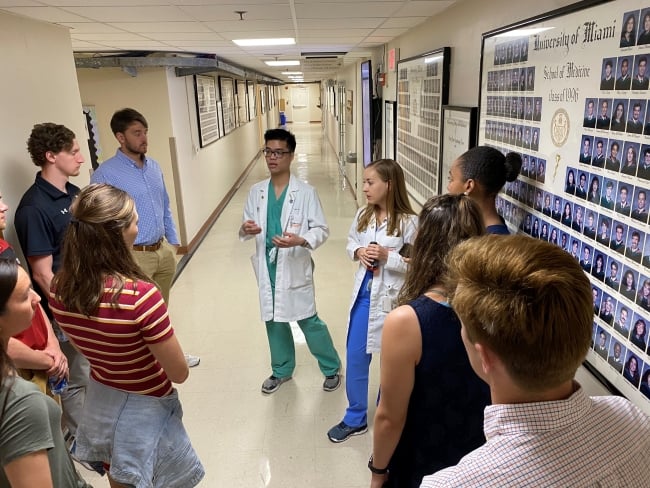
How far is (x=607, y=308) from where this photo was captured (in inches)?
57.3

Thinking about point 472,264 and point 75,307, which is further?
point 75,307

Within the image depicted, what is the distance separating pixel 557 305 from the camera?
0.64m

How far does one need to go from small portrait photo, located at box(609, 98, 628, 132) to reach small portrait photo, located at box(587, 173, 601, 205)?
17 cm

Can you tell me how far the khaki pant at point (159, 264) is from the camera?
2.92 meters

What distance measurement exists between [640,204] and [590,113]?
392 mm

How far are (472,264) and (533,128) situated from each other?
142 cm

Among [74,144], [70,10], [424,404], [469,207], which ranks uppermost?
[70,10]

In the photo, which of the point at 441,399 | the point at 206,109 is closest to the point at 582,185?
the point at 441,399

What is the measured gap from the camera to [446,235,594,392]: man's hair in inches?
25.1

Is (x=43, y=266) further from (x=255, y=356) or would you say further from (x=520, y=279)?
(x=520, y=279)

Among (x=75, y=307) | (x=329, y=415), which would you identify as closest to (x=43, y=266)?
(x=75, y=307)

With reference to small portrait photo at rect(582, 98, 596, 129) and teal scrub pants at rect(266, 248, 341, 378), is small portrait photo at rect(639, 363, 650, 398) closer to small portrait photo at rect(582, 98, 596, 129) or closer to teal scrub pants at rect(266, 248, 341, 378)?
small portrait photo at rect(582, 98, 596, 129)

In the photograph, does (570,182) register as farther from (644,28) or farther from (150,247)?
(150,247)

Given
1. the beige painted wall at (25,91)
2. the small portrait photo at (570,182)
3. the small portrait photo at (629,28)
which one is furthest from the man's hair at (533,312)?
the beige painted wall at (25,91)
